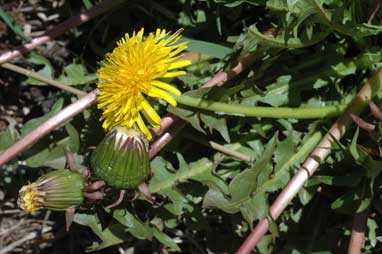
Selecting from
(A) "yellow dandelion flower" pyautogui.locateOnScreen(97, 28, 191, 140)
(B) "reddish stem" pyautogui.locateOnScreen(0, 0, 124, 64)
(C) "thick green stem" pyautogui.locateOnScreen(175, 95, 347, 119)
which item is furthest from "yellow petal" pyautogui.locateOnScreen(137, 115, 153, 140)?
(B) "reddish stem" pyautogui.locateOnScreen(0, 0, 124, 64)

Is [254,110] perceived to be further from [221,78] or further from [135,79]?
[135,79]

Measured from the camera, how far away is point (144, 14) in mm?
2422

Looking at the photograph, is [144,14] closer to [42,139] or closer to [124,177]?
[42,139]

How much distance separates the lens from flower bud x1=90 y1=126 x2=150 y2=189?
171cm

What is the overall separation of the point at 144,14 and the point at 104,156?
2.74ft

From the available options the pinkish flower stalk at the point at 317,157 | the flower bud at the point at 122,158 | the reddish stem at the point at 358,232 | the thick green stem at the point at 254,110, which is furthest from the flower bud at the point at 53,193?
the reddish stem at the point at 358,232

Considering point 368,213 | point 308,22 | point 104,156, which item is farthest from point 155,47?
point 368,213

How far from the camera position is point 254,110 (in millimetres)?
1886

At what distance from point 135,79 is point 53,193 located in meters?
0.36

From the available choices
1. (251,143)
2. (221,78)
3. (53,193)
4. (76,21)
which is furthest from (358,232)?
(76,21)

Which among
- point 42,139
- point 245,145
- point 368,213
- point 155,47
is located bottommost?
point 368,213

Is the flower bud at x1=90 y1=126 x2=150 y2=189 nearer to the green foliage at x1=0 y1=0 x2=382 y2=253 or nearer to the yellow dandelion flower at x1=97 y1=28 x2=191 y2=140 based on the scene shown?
the yellow dandelion flower at x1=97 y1=28 x2=191 y2=140

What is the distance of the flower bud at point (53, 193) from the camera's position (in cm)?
175

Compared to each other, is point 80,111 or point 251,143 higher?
point 80,111
